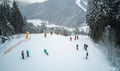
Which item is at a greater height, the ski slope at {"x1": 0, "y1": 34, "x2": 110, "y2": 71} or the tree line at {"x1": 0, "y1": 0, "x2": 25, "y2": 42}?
the tree line at {"x1": 0, "y1": 0, "x2": 25, "y2": 42}

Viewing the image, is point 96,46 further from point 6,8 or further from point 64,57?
point 6,8

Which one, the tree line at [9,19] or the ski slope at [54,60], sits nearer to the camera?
the ski slope at [54,60]

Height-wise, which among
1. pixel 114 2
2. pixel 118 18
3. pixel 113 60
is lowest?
pixel 113 60

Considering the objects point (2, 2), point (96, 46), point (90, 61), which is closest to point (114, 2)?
point (96, 46)

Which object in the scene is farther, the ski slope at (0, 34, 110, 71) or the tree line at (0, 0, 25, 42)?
the tree line at (0, 0, 25, 42)

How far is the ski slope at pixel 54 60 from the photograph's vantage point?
34062mm

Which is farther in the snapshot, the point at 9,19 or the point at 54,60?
the point at 9,19

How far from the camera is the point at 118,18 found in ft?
147

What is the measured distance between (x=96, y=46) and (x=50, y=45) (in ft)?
33.7

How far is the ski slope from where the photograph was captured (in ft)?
112

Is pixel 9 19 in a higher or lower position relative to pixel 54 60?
higher

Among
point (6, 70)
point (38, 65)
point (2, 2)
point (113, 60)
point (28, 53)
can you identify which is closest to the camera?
point (6, 70)

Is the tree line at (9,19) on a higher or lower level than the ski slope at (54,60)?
higher

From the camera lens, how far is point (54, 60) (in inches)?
1455
